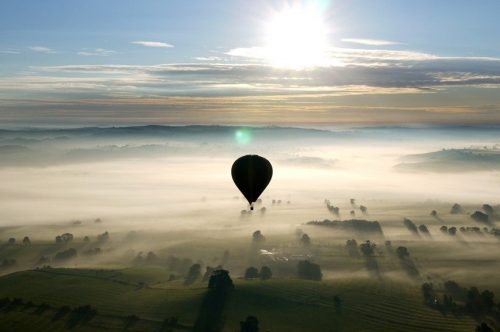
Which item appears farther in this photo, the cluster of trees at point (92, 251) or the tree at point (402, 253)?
the cluster of trees at point (92, 251)

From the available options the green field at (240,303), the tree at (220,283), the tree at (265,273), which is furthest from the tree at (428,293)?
the tree at (220,283)

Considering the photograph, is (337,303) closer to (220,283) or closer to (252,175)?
(220,283)

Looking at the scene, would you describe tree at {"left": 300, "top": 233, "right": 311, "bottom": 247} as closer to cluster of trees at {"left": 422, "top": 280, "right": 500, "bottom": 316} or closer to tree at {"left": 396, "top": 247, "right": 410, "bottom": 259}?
tree at {"left": 396, "top": 247, "right": 410, "bottom": 259}

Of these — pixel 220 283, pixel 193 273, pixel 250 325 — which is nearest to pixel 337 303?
pixel 250 325

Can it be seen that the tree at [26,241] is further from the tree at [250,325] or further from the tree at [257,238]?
the tree at [250,325]

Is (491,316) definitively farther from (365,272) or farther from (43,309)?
(43,309)

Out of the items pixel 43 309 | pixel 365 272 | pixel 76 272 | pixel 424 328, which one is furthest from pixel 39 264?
pixel 424 328
